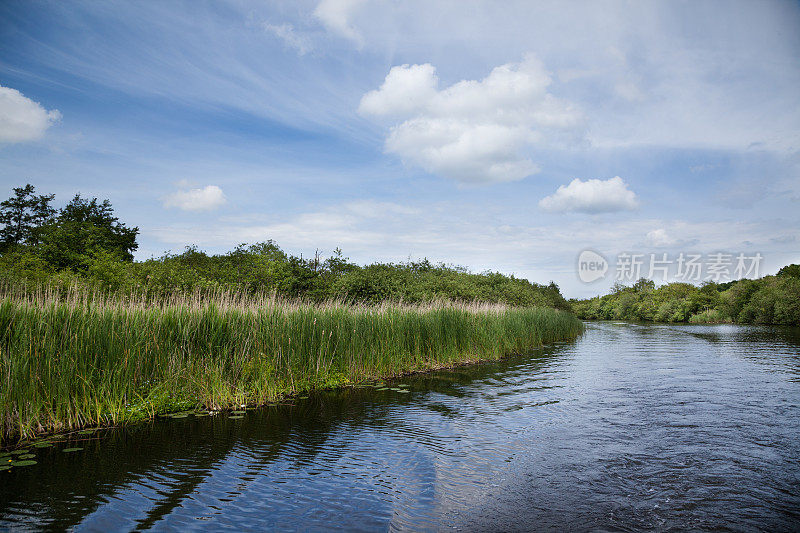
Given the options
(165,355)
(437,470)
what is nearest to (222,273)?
(165,355)

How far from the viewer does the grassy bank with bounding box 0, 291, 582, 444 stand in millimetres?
6539

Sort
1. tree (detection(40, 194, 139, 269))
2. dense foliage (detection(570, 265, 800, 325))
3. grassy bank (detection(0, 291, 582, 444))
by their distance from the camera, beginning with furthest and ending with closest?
dense foliage (detection(570, 265, 800, 325))
tree (detection(40, 194, 139, 269))
grassy bank (detection(0, 291, 582, 444))

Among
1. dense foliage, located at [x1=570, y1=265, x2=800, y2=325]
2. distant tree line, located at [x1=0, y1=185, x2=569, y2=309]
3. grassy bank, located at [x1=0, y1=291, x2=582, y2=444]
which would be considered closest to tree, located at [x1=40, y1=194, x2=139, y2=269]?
distant tree line, located at [x1=0, y1=185, x2=569, y2=309]

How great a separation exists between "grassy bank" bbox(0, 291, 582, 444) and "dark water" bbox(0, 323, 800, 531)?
2.42 feet

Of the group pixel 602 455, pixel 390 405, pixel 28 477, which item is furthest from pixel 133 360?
pixel 602 455

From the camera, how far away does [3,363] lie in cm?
615

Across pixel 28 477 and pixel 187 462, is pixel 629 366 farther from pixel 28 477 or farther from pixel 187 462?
pixel 28 477

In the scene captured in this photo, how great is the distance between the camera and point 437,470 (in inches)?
221

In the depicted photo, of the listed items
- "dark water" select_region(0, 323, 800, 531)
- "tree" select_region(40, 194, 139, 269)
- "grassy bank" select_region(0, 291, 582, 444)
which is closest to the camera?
"dark water" select_region(0, 323, 800, 531)

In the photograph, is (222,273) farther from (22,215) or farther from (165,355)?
(22,215)

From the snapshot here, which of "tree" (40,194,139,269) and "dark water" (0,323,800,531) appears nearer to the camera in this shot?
"dark water" (0,323,800,531)

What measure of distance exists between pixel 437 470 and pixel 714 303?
267ft

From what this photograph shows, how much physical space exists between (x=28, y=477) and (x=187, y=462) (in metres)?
1.70

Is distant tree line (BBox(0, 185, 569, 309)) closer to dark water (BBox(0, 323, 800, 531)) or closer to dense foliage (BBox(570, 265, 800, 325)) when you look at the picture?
dark water (BBox(0, 323, 800, 531))
